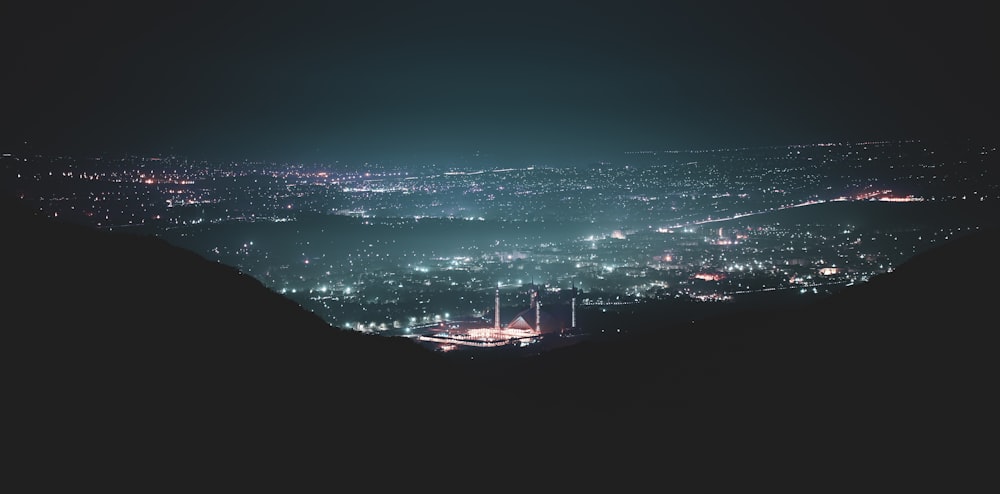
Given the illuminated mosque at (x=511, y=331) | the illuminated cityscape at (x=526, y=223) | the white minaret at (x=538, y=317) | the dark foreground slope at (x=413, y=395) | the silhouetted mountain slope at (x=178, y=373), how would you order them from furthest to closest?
1. the illuminated cityscape at (x=526, y=223)
2. the white minaret at (x=538, y=317)
3. the illuminated mosque at (x=511, y=331)
4. the dark foreground slope at (x=413, y=395)
5. the silhouetted mountain slope at (x=178, y=373)

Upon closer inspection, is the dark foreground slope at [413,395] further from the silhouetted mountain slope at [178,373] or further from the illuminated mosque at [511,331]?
the illuminated mosque at [511,331]

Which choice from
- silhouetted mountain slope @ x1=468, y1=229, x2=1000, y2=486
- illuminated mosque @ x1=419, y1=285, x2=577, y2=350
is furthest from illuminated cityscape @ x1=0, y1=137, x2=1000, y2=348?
silhouetted mountain slope @ x1=468, y1=229, x2=1000, y2=486

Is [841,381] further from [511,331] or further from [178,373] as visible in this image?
[511,331]

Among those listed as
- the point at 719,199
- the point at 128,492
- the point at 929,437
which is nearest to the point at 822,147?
the point at 719,199

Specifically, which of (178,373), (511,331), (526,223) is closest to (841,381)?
(178,373)

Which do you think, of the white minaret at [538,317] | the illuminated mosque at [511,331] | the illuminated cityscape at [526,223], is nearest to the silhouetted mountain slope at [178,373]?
the illuminated mosque at [511,331]

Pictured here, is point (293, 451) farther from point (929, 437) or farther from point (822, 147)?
point (822, 147)

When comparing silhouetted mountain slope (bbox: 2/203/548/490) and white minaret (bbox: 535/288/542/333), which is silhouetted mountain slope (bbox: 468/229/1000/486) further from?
white minaret (bbox: 535/288/542/333)
